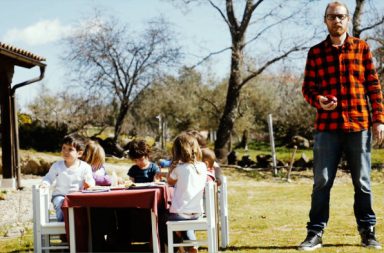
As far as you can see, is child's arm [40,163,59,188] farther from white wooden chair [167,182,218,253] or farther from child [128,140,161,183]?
white wooden chair [167,182,218,253]

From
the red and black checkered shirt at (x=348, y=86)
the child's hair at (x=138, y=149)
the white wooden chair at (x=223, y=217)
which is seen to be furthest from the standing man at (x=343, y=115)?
the child's hair at (x=138, y=149)

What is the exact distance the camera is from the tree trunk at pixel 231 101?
2267 centimetres

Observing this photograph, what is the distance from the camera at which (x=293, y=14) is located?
22484 mm

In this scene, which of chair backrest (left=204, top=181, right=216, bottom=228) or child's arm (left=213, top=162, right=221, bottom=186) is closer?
chair backrest (left=204, top=181, right=216, bottom=228)

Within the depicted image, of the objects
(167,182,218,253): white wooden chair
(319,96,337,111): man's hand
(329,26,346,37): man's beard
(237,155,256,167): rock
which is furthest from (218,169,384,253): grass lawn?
(237,155,256,167): rock

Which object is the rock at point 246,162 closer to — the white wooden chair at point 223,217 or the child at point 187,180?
the white wooden chair at point 223,217

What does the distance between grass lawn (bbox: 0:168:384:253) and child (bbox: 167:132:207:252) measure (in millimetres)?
695

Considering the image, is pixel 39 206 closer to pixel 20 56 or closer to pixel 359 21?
pixel 20 56

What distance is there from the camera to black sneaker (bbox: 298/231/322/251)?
5.22m

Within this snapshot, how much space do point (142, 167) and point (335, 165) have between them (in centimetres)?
208

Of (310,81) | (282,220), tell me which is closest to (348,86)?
(310,81)

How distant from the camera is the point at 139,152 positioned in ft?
20.6

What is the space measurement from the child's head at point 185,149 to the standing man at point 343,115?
1.02 metres

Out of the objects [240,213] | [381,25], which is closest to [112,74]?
[381,25]
